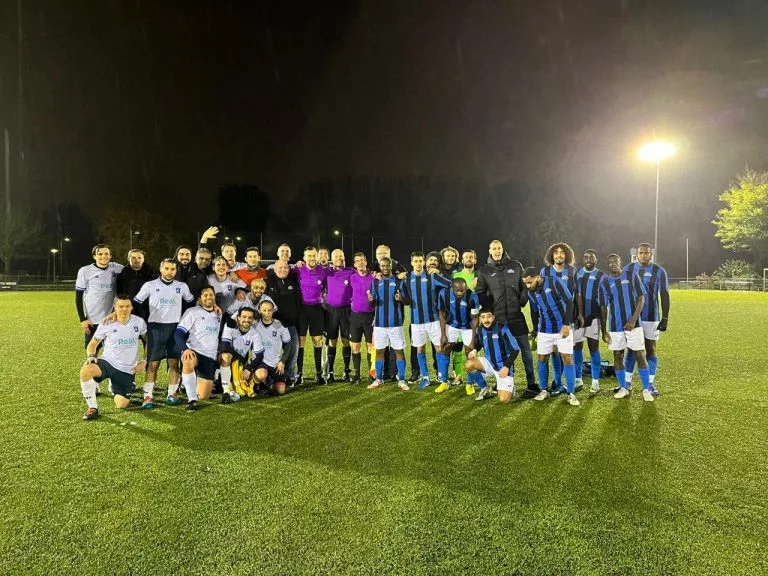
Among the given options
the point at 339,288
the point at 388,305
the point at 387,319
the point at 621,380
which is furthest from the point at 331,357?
the point at 621,380

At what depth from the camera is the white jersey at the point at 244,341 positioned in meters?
6.53

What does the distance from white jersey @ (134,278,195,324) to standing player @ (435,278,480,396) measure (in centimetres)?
344

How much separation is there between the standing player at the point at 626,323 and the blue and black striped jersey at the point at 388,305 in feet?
9.05

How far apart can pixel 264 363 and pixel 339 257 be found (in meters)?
1.85

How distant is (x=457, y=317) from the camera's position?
6977 mm

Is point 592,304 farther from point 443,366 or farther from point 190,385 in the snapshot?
point 190,385

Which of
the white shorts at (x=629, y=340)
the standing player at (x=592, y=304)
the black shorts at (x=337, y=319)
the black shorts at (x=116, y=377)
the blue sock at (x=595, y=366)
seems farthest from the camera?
the black shorts at (x=337, y=319)

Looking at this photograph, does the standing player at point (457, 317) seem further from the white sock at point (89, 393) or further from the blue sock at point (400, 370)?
the white sock at point (89, 393)

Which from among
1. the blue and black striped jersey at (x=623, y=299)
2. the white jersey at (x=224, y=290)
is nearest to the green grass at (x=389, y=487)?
the blue and black striped jersey at (x=623, y=299)

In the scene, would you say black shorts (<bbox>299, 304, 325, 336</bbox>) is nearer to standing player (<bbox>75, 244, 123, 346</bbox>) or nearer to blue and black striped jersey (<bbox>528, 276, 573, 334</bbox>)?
standing player (<bbox>75, 244, 123, 346</bbox>)

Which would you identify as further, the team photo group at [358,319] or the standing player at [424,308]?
the standing player at [424,308]

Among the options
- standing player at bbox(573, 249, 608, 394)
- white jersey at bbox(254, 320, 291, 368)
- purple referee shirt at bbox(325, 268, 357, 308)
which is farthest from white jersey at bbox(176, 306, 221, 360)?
standing player at bbox(573, 249, 608, 394)

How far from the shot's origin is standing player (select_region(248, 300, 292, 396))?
6.58m

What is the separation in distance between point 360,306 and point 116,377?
3.23 m
